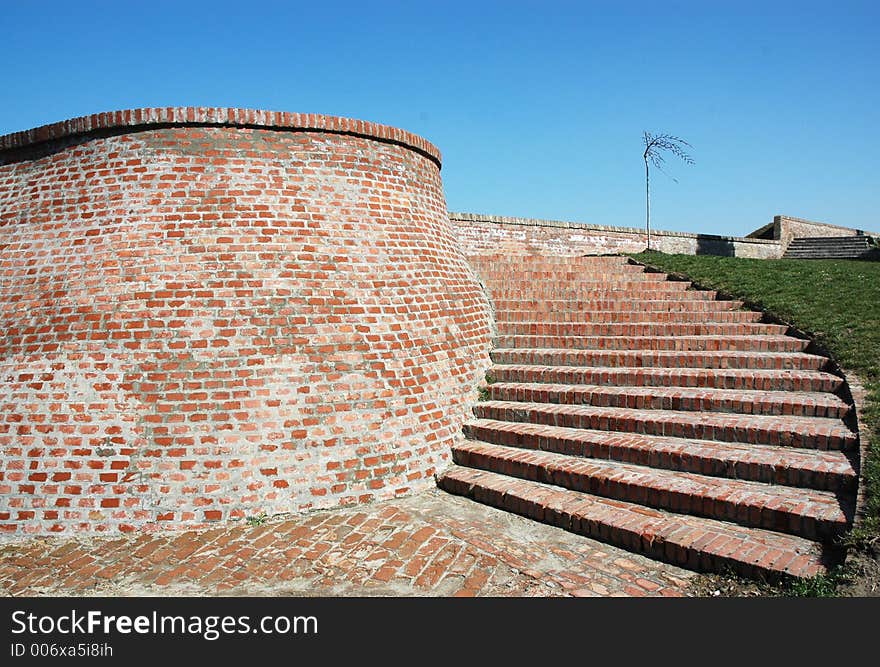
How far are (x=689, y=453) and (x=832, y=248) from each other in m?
22.3

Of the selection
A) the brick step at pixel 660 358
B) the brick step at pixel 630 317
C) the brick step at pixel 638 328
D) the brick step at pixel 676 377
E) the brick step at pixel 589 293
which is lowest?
the brick step at pixel 676 377

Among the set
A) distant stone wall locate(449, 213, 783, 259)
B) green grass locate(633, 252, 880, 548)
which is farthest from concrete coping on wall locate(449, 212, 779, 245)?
green grass locate(633, 252, 880, 548)

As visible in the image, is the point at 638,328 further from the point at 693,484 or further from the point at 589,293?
the point at 693,484

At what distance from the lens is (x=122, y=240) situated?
5613mm

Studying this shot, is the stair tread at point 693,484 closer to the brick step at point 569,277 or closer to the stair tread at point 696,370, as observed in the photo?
the stair tread at point 696,370

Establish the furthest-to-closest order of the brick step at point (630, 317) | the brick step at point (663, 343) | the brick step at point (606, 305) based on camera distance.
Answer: the brick step at point (606, 305), the brick step at point (630, 317), the brick step at point (663, 343)

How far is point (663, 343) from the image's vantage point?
7.50 metres

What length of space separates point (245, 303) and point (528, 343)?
3.96 metres

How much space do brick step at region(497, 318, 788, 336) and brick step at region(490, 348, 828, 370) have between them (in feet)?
1.39

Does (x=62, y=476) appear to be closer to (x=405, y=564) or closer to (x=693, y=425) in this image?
(x=405, y=564)

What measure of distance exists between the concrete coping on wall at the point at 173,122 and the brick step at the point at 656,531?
13.0 feet

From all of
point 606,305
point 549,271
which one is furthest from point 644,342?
point 549,271

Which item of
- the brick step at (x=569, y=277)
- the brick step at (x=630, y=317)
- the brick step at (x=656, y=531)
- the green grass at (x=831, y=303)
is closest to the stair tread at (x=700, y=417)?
the green grass at (x=831, y=303)

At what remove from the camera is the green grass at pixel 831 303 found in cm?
440
